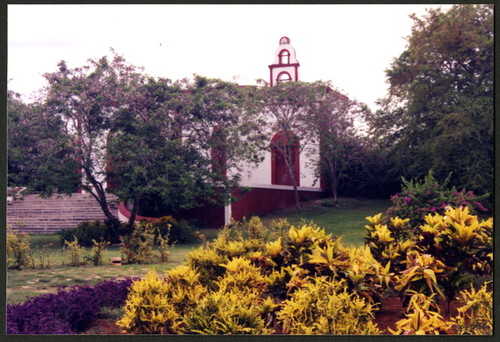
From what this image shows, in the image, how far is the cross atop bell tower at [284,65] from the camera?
13289mm

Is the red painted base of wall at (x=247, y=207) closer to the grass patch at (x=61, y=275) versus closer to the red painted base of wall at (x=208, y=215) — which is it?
the red painted base of wall at (x=208, y=215)

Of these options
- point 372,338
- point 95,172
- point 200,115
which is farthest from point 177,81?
point 372,338

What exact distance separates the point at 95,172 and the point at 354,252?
8.13 metres

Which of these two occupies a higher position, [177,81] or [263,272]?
[177,81]

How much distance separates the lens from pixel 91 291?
460cm

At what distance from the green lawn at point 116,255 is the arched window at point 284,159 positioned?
4.34ft

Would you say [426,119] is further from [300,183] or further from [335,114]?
[300,183]

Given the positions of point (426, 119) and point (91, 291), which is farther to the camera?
point (426, 119)

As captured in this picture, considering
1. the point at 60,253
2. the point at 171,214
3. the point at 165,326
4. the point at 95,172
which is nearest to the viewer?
the point at 165,326

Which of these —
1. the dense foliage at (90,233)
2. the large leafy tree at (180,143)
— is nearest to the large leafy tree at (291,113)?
the large leafy tree at (180,143)

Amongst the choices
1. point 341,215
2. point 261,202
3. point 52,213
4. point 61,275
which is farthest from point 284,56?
point 61,275

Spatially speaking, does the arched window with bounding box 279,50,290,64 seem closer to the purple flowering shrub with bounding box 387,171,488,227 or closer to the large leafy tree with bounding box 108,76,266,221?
the large leafy tree with bounding box 108,76,266,221

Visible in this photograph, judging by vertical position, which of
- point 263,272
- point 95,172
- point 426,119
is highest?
point 426,119

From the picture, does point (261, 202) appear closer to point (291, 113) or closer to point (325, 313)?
point (291, 113)
